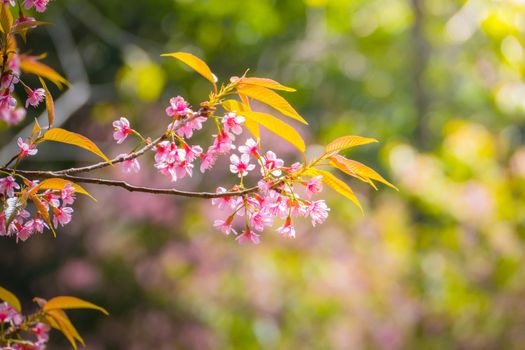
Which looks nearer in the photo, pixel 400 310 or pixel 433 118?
pixel 400 310

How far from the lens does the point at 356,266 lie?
4.34 meters

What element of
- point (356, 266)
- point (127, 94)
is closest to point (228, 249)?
point (356, 266)

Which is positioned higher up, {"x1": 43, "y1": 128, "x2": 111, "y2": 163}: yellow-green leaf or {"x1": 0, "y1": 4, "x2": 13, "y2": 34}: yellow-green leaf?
{"x1": 0, "y1": 4, "x2": 13, "y2": 34}: yellow-green leaf

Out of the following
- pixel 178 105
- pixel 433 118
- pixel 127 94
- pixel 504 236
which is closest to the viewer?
pixel 178 105

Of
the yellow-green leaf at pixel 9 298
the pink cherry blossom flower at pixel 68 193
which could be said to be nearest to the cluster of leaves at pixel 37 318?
the yellow-green leaf at pixel 9 298

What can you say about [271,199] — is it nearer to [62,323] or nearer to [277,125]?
[277,125]

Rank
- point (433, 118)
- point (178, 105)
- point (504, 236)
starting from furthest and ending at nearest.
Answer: point (433, 118), point (504, 236), point (178, 105)

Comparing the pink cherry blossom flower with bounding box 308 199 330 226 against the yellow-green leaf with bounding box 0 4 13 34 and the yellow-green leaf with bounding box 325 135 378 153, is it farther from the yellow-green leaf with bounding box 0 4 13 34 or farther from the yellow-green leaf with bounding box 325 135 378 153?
the yellow-green leaf with bounding box 0 4 13 34

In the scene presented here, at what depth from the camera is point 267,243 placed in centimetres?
412

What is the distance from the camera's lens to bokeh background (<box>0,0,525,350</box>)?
10.6 ft

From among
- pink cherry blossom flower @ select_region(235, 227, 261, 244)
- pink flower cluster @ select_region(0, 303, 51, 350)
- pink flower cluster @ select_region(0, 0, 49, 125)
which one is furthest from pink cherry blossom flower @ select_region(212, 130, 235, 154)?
pink flower cluster @ select_region(0, 303, 51, 350)

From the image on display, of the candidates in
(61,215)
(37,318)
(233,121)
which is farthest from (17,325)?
(233,121)

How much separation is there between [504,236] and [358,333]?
1278 mm

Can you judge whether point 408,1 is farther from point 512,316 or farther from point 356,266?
point 512,316
